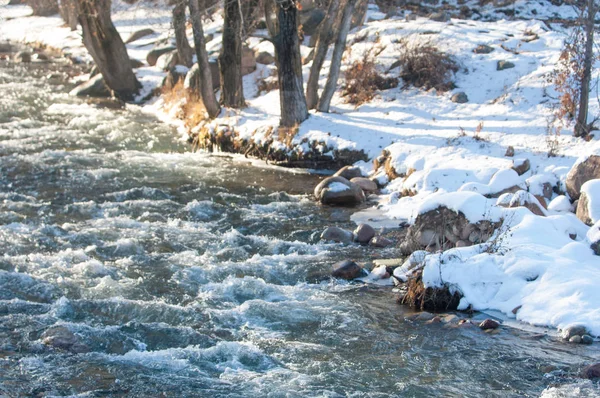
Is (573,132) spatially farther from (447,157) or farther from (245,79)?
(245,79)

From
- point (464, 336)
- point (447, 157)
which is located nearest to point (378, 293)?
point (464, 336)

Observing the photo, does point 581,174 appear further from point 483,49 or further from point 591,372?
point 483,49

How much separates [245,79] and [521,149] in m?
10.5

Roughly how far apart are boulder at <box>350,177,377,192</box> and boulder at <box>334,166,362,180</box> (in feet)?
1.46

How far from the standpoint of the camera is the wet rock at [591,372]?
695 centimetres

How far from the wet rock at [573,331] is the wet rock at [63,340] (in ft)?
17.3

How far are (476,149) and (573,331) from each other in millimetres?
6767

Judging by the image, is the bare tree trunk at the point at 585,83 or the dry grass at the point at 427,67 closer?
the bare tree trunk at the point at 585,83

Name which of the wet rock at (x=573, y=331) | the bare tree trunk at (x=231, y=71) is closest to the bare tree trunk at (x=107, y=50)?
the bare tree trunk at (x=231, y=71)

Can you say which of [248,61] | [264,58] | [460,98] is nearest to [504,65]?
[460,98]

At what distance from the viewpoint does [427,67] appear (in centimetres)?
1786

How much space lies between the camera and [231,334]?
8039mm

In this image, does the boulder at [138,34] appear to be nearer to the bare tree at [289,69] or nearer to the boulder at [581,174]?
the bare tree at [289,69]

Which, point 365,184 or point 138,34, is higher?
point 138,34
